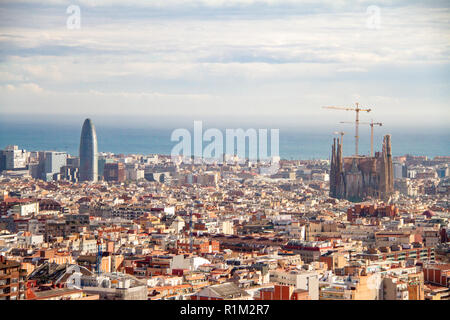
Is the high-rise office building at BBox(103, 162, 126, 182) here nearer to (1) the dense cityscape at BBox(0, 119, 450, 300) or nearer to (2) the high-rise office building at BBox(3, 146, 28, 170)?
(1) the dense cityscape at BBox(0, 119, 450, 300)

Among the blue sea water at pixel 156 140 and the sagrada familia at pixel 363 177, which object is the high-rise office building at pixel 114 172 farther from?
the sagrada familia at pixel 363 177

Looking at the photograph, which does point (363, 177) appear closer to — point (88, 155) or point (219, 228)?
point (219, 228)

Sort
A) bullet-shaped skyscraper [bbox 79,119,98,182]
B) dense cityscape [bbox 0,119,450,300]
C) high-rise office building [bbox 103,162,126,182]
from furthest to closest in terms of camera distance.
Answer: bullet-shaped skyscraper [bbox 79,119,98,182] → high-rise office building [bbox 103,162,126,182] → dense cityscape [bbox 0,119,450,300]

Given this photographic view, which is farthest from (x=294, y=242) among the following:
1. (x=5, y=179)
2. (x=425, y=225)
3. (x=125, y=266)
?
(x=5, y=179)

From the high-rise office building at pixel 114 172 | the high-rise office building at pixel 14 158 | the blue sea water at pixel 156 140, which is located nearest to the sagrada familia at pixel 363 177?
the blue sea water at pixel 156 140

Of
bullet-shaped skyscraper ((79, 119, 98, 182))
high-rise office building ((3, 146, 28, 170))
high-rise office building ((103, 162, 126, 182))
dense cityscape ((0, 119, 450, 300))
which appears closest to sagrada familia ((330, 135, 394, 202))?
dense cityscape ((0, 119, 450, 300))

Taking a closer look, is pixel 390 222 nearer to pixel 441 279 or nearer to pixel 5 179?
pixel 441 279

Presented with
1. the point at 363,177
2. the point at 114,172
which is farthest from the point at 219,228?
the point at 114,172
